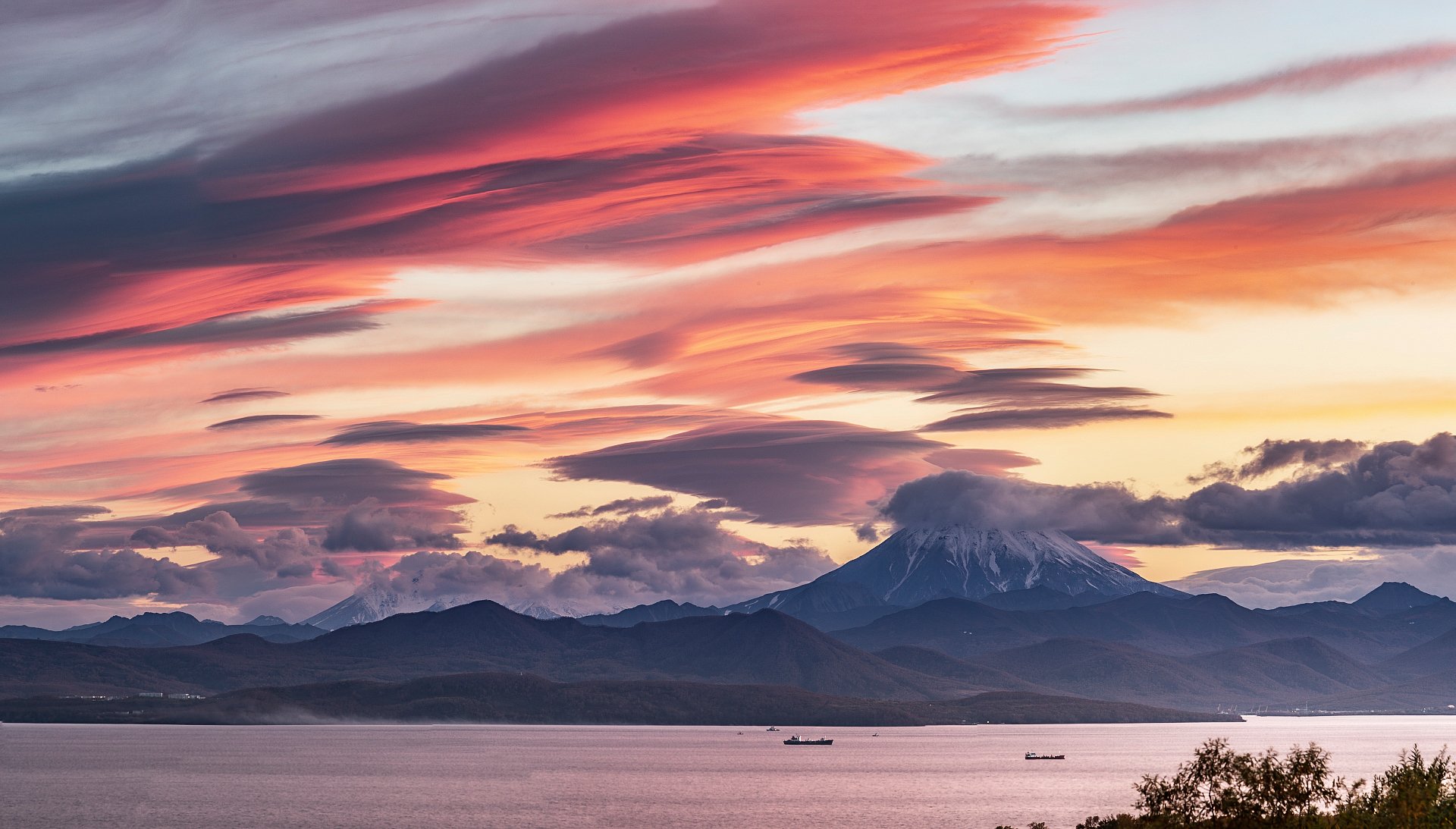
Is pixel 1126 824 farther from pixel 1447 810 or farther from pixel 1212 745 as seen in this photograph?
pixel 1447 810

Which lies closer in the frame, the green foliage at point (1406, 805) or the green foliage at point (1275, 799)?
the green foliage at point (1275, 799)

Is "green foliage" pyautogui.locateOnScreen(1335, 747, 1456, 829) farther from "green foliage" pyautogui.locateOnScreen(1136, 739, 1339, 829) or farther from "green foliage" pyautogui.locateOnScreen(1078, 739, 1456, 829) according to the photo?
"green foliage" pyautogui.locateOnScreen(1136, 739, 1339, 829)

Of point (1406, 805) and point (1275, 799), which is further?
point (1406, 805)

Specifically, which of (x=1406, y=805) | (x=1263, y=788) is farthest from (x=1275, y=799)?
(x=1406, y=805)

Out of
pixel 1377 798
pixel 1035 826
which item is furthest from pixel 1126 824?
pixel 1377 798

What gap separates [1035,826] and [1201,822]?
16014mm

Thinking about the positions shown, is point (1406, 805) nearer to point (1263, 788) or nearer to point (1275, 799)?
point (1275, 799)

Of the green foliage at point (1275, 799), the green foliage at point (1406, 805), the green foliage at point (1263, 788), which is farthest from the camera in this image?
the green foliage at point (1406, 805)

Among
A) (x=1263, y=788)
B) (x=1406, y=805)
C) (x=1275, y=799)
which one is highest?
(x=1263, y=788)

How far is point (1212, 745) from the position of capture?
354 feet

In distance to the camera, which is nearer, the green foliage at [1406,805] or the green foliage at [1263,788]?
the green foliage at [1263,788]

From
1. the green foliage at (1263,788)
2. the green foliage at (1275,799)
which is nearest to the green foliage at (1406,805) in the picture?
the green foliage at (1275,799)

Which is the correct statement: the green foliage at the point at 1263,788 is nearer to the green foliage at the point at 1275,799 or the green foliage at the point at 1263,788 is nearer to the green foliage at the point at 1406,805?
the green foliage at the point at 1275,799

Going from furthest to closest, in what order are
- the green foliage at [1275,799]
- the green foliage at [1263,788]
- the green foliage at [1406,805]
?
the green foliage at [1406,805] → the green foliage at [1275,799] → the green foliage at [1263,788]
